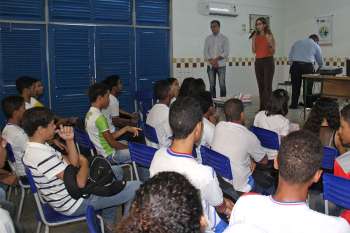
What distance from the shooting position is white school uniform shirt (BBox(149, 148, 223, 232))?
5.74 feet

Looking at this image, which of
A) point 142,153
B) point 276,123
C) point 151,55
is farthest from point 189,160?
point 151,55

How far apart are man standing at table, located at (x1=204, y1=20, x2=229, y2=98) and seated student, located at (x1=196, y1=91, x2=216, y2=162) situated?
3609mm

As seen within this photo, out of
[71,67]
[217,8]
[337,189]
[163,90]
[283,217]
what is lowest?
[337,189]

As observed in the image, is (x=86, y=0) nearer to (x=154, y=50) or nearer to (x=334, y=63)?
(x=154, y=50)

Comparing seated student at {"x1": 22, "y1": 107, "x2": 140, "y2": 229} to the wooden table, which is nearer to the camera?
seated student at {"x1": 22, "y1": 107, "x2": 140, "y2": 229}

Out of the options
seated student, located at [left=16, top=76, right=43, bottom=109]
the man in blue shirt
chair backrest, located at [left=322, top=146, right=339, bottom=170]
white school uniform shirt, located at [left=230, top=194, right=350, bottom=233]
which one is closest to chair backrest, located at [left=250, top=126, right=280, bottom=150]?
chair backrest, located at [left=322, top=146, right=339, bottom=170]

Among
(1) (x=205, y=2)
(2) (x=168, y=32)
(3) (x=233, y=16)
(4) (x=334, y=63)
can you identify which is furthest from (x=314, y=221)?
(4) (x=334, y=63)

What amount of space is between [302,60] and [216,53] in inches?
66.4

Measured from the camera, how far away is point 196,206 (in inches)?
35.5

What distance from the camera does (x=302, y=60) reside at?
7.49 metres

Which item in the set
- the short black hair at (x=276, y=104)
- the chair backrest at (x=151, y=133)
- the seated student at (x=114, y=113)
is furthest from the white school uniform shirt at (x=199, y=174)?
the seated student at (x=114, y=113)

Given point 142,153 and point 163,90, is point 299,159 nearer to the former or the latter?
point 142,153

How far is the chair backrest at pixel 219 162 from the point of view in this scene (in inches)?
93.6

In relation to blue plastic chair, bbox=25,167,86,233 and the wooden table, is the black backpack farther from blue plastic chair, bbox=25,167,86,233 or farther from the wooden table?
the wooden table
